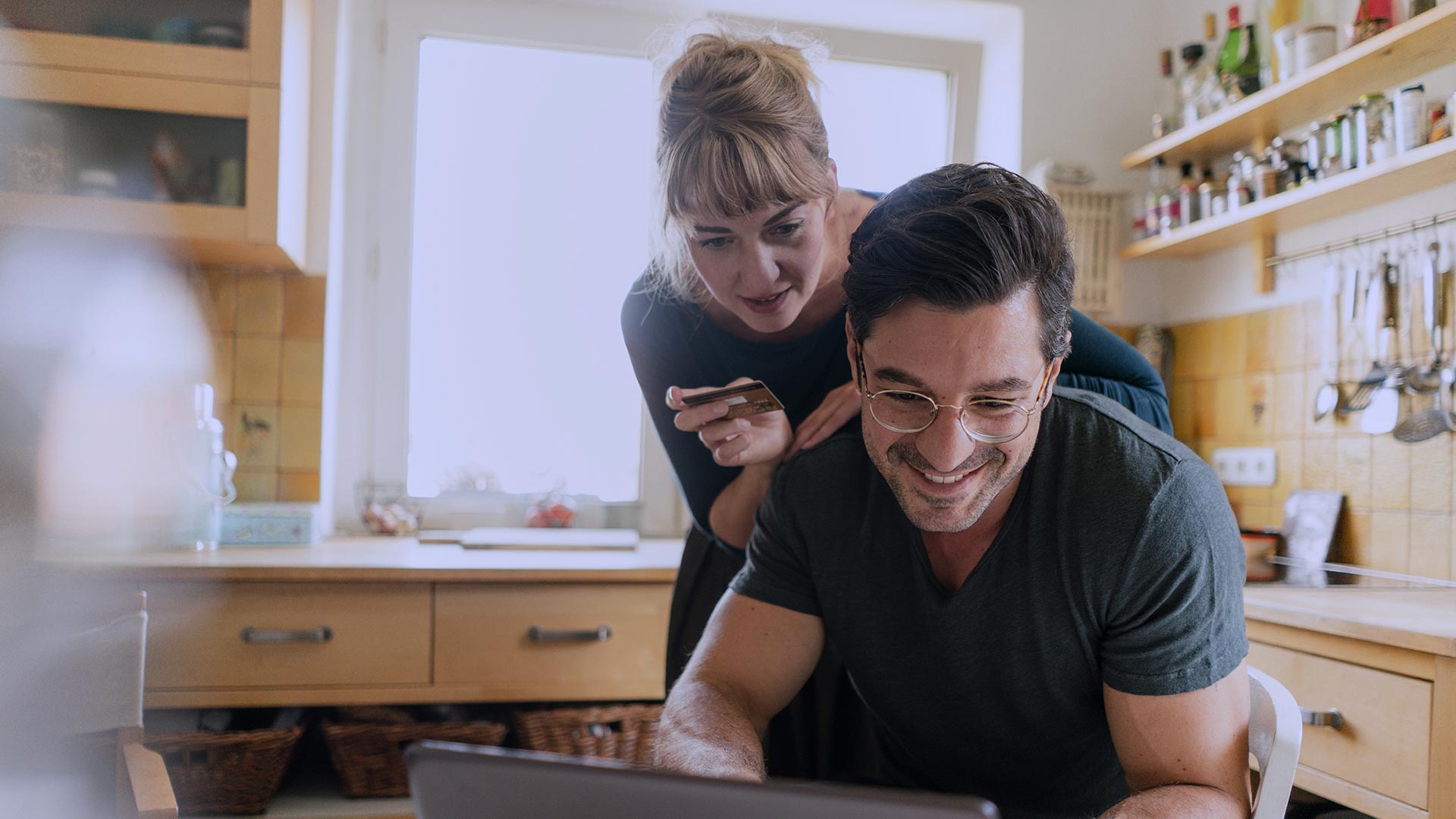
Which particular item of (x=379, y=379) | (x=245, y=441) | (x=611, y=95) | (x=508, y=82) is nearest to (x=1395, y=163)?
(x=611, y=95)

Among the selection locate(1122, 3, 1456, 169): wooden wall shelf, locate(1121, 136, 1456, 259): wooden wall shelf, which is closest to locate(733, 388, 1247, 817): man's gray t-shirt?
locate(1121, 136, 1456, 259): wooden wall shelf

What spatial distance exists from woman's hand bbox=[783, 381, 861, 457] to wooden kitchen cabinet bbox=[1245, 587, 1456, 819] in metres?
0.77

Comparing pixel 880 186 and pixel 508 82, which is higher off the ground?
pixel 508 82

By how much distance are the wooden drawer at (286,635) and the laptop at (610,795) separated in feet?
4.82

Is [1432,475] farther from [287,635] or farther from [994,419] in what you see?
[287,635]

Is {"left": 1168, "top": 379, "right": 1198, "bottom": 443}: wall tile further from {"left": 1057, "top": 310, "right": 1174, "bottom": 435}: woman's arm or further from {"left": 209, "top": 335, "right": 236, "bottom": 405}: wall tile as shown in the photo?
{"left": 209, "top": 335, "right": 236, "bottom": 405}: wall tile

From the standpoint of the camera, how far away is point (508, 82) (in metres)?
2.63

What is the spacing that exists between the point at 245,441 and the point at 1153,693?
206cm

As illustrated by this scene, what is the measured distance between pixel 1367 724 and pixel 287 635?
170 centimetres

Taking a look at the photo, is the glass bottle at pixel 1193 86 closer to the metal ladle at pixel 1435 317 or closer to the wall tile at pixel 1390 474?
the metal ladle at pixel 1435 317

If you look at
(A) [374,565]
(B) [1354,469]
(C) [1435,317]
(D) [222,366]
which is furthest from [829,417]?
(D) [222,366]

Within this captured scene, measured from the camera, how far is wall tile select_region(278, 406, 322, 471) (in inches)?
92.4

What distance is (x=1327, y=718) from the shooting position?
1.42 m

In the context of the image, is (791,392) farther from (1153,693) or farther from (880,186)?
(880,186)
